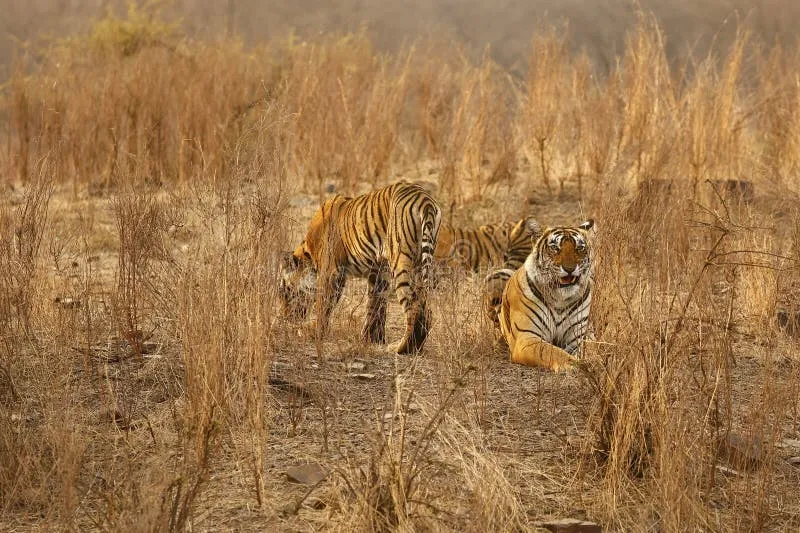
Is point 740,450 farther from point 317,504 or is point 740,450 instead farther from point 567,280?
point 567,280

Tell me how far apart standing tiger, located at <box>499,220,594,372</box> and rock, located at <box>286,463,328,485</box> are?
64.0 inches

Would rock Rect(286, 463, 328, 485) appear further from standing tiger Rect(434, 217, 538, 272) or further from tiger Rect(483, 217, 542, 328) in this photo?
standing tiger Rect(434, 217, 538, 272)

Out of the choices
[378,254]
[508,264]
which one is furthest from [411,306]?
[508,264]

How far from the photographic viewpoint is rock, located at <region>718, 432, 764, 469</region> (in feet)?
12.1

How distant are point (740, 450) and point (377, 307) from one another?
2314 mm

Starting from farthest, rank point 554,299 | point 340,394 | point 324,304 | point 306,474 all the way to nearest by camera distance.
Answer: point 554,299 < point 324,304 < point 340,394 < point 306,474

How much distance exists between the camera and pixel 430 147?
1060cm

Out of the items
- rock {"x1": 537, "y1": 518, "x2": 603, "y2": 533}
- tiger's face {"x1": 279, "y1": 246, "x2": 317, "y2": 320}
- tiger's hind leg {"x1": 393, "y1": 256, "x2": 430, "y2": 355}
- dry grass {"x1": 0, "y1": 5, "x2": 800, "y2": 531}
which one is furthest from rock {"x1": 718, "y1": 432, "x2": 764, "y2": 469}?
tiger's face {"x1": 279, "y1": 246, "x2": 317, "y2": 320}

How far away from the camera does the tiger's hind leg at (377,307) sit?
18.3 feet

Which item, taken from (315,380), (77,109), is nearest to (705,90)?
(77,109)

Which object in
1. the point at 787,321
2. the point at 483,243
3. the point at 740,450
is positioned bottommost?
the point at 740,450

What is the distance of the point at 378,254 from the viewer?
5.87m

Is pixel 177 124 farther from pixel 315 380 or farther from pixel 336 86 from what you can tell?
pixel 315 380

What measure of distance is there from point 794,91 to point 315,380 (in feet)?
21.1
